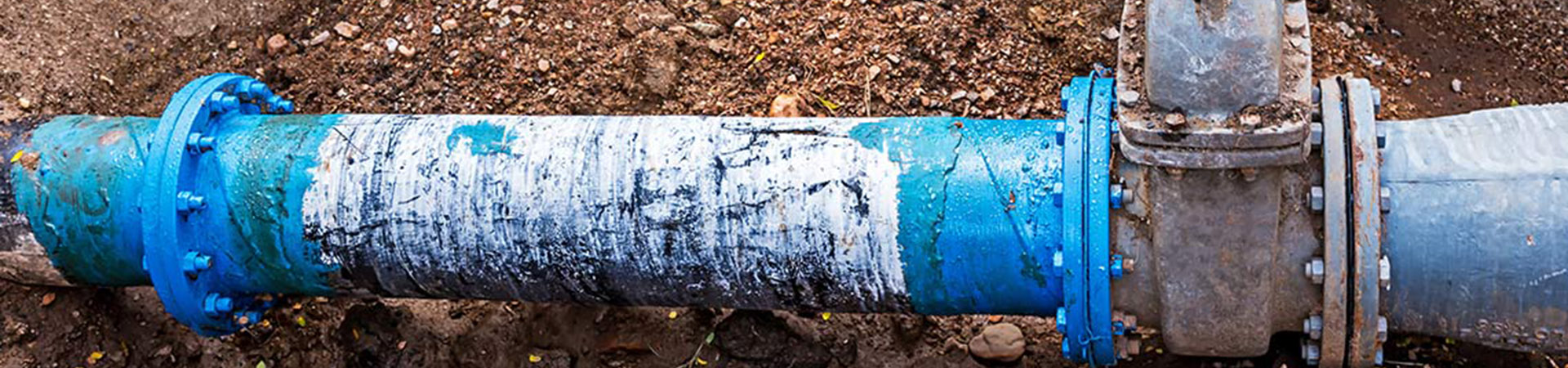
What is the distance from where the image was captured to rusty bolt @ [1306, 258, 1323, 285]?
2930 millimetres

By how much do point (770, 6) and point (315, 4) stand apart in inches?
55.3

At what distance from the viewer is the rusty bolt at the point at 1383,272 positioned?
2883 millimetres

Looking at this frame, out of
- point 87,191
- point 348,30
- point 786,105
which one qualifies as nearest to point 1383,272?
point 786,105

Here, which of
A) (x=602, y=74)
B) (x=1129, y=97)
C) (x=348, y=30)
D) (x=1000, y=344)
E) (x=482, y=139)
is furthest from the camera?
(x=348, y=30)

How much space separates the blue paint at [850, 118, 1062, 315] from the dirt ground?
101 cm

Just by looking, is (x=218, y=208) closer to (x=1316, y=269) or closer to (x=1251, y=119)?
(x=1251, y=119)

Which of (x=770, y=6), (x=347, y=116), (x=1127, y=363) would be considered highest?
(x=770, y=6)

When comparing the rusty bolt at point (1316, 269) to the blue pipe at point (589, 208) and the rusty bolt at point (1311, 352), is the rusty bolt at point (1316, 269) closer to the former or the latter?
the rusty bolt at point (1311, 352)

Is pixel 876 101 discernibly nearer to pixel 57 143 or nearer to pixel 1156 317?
pixel 1156 317


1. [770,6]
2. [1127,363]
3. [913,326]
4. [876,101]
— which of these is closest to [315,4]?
[770,6]

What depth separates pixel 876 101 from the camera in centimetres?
441

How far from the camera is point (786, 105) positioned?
14.4 feet

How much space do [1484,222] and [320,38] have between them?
328cm

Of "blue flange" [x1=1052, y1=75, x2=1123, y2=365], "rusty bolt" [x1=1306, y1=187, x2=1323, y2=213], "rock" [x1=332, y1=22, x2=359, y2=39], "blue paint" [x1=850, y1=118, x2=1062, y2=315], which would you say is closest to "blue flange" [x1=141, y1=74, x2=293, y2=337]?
"rock" [x1=332, y1=22, x2=359, y2=39]
